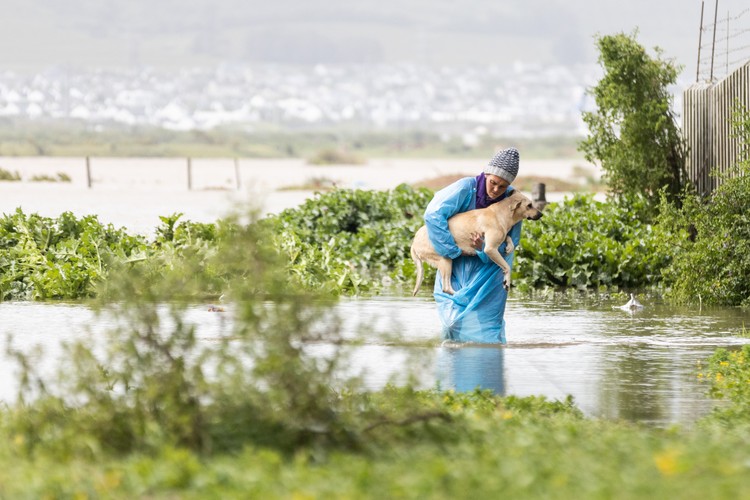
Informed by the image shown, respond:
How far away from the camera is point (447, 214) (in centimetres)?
1059

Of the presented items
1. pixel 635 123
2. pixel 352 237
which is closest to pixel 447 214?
pixel 635 123

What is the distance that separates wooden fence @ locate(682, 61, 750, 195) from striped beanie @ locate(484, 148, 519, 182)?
5.58 meters

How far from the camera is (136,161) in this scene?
9619 cm

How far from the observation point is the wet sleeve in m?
10.5

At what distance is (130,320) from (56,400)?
0.53 meters

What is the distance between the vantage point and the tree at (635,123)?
1745cm

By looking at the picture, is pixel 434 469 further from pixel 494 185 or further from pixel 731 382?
pixel 494 185

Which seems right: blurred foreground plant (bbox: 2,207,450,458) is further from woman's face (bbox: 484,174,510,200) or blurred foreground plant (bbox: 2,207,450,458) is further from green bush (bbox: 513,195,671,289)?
green bush (bbox: 513,195,671,289)

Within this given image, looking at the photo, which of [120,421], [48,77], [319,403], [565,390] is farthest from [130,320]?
[48,77]

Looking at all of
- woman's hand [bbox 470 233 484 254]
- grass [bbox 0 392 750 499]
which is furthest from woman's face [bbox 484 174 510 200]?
grass [bbox 0 392 750 499]

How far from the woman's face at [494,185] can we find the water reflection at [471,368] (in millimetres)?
1172

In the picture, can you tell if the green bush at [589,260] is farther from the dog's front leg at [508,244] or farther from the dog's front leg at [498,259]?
the dog's front leg at [498,259]

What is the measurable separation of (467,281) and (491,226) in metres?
0.58

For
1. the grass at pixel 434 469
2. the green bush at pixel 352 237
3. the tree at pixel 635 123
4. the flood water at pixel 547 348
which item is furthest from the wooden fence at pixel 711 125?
the grass at pixel 434 469
